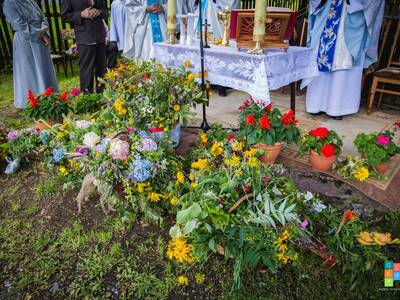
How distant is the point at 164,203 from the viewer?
2.14 m

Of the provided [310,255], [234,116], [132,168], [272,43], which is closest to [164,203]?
[132,168]

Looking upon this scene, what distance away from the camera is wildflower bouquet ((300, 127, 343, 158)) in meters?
2.46

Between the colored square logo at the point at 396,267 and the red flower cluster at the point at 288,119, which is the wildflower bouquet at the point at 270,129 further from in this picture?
the colored square logo at the point at 396,267

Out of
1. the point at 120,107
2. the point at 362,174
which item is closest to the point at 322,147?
the point at 362,174

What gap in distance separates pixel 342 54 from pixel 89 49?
3.45 metres

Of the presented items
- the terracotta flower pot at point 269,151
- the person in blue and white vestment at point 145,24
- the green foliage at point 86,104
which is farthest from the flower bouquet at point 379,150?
the person in blue and white vestment at point 145,24

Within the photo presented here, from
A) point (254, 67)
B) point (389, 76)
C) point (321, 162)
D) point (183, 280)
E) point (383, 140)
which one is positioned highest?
point (254, 67)

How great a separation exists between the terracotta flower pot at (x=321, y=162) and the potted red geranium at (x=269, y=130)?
0.74 feet

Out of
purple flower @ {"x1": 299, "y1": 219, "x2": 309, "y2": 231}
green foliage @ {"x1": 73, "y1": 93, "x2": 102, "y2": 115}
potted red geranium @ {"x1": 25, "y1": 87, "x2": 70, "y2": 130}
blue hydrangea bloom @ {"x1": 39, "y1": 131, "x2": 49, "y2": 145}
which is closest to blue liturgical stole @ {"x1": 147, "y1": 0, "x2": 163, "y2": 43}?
green foliage @ {"x1": 73, "y1": 93, "x2": 102, "y2": 115}

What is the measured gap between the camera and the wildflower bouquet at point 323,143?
2.46 meters

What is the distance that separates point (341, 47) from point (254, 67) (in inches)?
69.8

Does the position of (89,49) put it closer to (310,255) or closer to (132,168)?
(132,168)

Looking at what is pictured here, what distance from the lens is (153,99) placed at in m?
2.58

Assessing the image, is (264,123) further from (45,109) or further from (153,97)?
(45,109)
